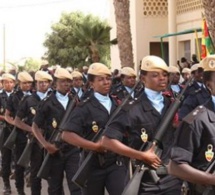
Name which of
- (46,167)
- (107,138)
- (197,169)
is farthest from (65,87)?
(197,169)

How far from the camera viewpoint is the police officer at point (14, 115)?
8.91 meters

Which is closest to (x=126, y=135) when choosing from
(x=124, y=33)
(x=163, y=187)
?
(x=163, y=187)

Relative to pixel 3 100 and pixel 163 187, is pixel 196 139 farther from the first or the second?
pixel 3 100

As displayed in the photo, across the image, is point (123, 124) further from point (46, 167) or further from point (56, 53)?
point (56, 53)

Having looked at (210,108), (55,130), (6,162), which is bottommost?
(6,162)

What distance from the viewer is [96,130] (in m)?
5.95

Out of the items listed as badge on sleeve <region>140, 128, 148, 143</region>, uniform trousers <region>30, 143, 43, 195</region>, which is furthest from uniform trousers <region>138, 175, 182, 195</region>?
uniform trousers <region>30, 143, 43, 195</region>

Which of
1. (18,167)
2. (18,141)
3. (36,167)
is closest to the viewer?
(36,167)

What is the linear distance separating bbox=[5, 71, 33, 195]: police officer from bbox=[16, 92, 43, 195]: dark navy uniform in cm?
27

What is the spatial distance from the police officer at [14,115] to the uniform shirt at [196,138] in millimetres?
5395

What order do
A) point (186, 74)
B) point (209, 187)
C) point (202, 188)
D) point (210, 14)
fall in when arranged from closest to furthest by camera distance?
point (209, 187) → point (202, 188) → point (210, 14) → point (186, 74)

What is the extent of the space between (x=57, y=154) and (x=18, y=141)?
7.33 ft

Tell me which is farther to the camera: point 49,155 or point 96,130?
point 49,155

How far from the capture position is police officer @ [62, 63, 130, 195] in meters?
5.78
